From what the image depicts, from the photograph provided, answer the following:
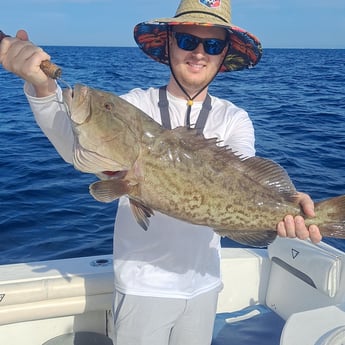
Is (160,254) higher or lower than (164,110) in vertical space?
lower

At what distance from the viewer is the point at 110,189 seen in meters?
2.71

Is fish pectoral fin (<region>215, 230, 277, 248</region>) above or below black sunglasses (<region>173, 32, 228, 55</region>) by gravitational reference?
below

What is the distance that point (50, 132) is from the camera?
3.09m

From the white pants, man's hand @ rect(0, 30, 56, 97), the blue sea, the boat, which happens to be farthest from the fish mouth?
the blue sea

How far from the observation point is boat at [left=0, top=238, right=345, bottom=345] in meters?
4.11

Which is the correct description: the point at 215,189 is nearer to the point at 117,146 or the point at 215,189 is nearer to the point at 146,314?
the point at 117,146

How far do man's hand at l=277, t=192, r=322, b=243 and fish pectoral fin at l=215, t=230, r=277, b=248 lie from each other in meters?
0.06

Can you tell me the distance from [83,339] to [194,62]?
9.18ft

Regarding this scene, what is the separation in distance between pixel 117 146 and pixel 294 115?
16.2 m

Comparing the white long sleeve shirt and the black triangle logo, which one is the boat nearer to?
the black triangle logo

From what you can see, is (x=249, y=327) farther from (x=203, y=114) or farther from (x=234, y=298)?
(x=203, y=114)

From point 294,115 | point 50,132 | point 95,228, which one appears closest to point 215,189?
point 50,132

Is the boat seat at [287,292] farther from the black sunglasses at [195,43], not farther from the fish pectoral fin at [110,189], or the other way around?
the fish pectoral fin at [110,189]

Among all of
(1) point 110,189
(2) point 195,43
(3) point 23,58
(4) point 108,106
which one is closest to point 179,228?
(1) point 110,189
